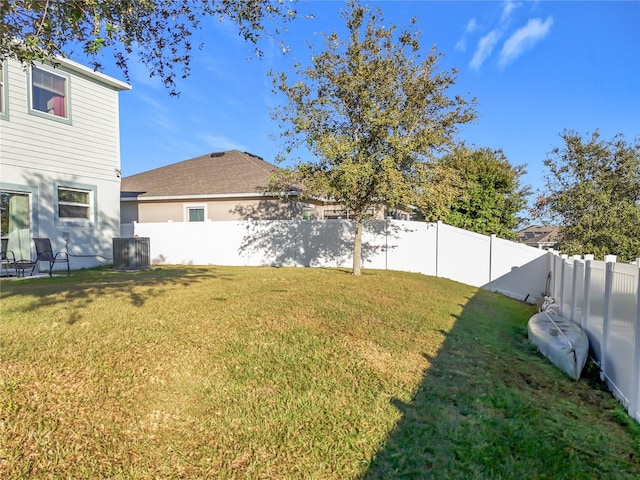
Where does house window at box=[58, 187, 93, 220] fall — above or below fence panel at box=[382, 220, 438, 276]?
above

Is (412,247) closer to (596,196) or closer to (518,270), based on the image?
(518,270)

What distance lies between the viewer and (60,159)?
11.3 metres

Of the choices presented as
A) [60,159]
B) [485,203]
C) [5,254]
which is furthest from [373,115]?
[485,203]

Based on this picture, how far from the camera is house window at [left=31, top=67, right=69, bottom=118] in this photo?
10711mm

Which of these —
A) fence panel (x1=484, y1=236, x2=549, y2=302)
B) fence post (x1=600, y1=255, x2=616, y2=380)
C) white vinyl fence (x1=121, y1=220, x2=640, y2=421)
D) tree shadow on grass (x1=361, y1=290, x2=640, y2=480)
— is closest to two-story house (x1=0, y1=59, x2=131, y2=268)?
white vinyl fence (x1=121, y1=220, x2=640, y2=421)

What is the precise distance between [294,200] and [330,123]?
5470mm

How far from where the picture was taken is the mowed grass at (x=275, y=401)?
8.65ft

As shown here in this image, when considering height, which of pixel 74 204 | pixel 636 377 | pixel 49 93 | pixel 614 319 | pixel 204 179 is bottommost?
pixel 636 377

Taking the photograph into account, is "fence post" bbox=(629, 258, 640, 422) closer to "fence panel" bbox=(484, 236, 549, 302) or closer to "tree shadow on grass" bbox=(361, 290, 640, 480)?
"tree shadow on grass" bbox=(361, 290, 640, 480)

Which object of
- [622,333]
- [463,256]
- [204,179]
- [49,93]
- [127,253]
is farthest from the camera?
[204,179]

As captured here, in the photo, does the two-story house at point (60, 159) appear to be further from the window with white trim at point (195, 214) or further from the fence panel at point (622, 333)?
the fence panel at point (622, 333)

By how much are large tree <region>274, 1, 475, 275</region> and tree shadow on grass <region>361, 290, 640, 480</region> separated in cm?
569

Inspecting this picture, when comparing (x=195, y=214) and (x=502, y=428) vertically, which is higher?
(x=195, y=214)

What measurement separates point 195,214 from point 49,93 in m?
6.92
